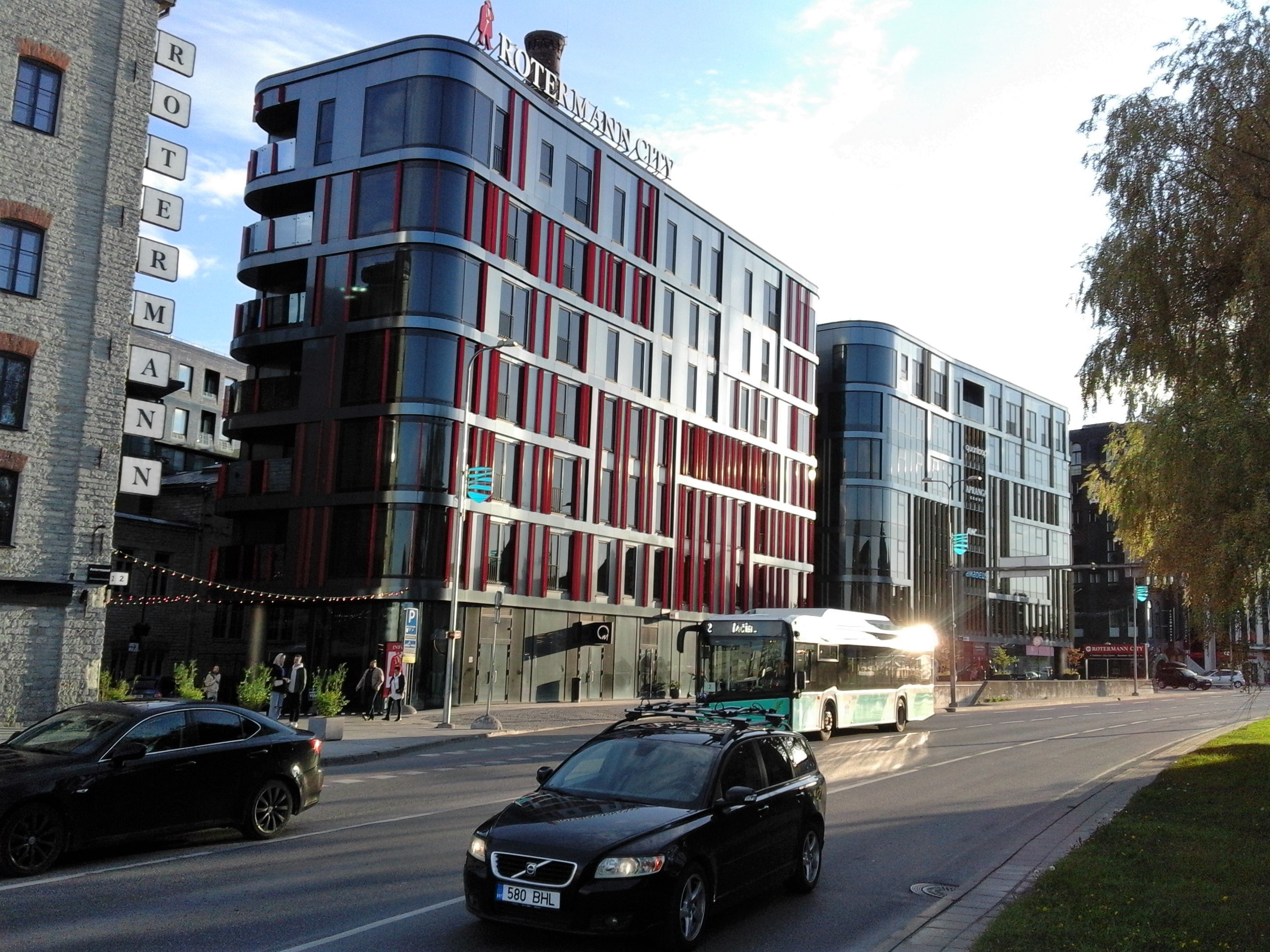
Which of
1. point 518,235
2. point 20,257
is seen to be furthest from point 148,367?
point 518,235

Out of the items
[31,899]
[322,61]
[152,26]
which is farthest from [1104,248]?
[322,61]

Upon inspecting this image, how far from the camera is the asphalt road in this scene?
8398 millimetres

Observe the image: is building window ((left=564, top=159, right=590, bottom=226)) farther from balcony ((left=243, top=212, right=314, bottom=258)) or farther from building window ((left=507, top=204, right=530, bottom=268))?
balcony ((left=243, top=212, right=314, bottom=258))

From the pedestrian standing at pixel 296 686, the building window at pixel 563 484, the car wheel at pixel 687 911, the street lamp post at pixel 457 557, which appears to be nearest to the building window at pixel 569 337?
the building window at pixel 563 484

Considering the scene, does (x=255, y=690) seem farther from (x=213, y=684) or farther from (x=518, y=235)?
(x=518, y=235)

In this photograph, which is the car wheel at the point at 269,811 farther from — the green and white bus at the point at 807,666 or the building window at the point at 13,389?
the building window at the point at 13,389

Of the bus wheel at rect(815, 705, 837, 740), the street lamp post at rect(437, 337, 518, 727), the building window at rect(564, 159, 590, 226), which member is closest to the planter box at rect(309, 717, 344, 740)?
the street lamp post at rect(437, 337, 518, 727)

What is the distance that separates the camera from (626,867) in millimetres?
7816

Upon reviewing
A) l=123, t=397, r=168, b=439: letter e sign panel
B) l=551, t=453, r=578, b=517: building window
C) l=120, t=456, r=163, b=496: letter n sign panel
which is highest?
l=551, t=453, r=578, b=517: building window

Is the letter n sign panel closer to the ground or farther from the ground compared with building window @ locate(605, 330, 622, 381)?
closer to the ground

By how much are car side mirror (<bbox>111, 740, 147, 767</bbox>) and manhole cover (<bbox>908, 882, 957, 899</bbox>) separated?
292 inches

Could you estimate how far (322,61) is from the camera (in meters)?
42.7

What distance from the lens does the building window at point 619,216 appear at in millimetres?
49562

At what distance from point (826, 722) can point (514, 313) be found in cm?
2088
